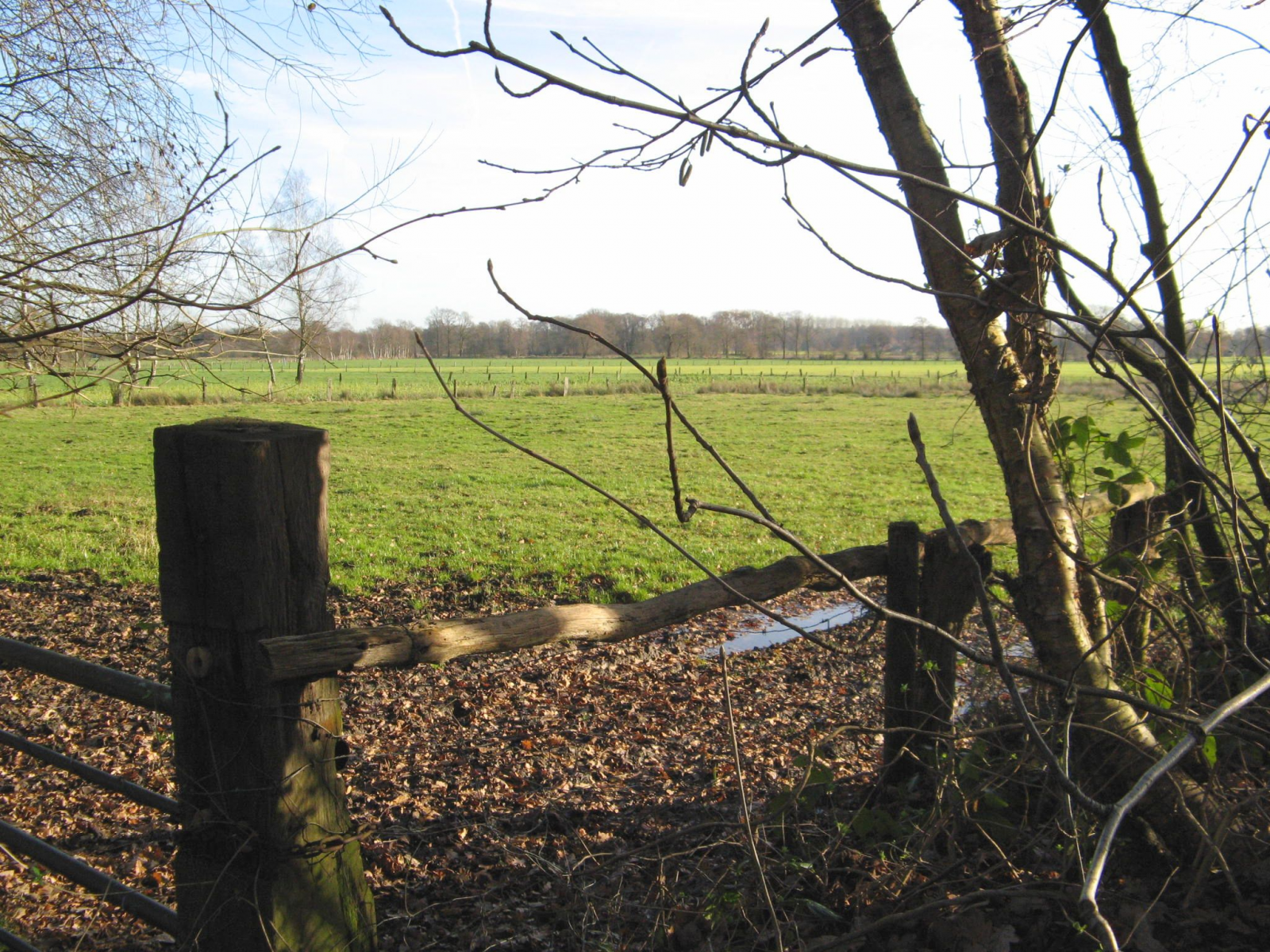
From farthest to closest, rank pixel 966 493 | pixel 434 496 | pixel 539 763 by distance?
1. pixel 966 493
2. pixel 434 496
3. pixel 539 763

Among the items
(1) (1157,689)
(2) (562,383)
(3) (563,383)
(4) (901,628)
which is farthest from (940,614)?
(2) (562,383)

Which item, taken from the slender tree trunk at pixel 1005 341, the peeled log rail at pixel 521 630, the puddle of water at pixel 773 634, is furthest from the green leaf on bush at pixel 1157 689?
the puddle of water at pixel 773 634

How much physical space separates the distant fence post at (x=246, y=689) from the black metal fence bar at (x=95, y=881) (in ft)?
1.18

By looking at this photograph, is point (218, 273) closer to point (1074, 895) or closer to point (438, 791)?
point (438, 791)

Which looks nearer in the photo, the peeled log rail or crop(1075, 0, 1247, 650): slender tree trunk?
the peeled log rail

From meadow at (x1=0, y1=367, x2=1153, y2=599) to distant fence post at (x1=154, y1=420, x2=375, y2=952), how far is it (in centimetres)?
237

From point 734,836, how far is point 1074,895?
0.93 meters

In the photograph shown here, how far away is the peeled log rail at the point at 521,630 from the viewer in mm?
1724

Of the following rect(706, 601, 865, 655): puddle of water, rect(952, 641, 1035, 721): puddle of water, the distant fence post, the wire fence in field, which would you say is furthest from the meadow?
the distant fence post

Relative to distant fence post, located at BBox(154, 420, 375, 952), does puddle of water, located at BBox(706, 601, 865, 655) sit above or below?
below

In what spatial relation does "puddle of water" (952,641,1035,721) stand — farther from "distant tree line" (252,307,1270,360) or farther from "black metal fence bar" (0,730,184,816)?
"black metal fence bar" (0,730,184,816)

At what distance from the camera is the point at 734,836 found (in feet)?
8.18

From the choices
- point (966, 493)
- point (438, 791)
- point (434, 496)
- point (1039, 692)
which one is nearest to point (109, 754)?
point (438, 791)

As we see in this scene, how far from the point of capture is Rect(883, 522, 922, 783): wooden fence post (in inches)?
124
